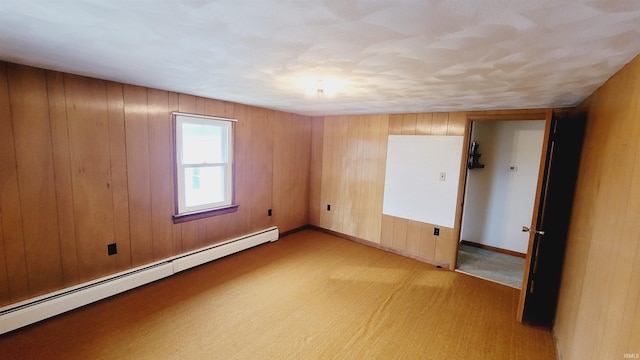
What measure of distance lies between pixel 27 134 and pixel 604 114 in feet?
13.8

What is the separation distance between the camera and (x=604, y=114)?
180 centimetres

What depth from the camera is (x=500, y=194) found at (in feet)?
14.0

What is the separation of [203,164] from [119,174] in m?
0.90

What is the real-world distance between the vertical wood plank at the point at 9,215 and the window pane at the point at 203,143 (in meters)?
1.37

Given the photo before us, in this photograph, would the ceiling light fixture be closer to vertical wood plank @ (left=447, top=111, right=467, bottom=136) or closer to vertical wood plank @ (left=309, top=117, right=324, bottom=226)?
vertical wood plank @ (left=447, top=111, right=467, bottom=136)

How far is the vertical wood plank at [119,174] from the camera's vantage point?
8.61 feet

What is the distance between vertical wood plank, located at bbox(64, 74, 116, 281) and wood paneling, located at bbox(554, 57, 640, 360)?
12.2ft

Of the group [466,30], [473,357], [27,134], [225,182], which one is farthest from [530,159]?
[27,134]

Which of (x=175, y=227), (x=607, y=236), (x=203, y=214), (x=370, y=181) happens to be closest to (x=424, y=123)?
(x=370, y=181)

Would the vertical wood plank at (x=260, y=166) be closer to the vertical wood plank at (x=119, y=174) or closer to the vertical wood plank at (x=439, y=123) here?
the vertical wood plank at (x=119, y=174)

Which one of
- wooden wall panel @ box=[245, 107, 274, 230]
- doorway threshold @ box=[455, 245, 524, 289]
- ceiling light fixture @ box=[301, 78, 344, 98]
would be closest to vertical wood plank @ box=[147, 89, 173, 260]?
wooden wall panel @ box=[245, 107, 274, 230]

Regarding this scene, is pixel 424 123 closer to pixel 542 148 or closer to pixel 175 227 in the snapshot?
pixel 542 148

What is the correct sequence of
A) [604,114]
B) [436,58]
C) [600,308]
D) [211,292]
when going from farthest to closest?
[211,292]
[604,114]
[436,58]
[600,308]

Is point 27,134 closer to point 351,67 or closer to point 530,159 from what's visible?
point 351,67
